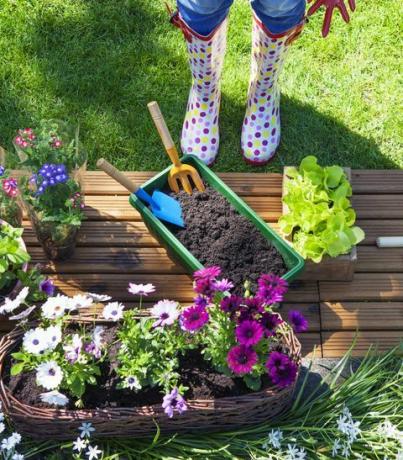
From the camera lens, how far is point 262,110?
2.64 metres

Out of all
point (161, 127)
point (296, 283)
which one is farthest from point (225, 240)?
point (161, 127)

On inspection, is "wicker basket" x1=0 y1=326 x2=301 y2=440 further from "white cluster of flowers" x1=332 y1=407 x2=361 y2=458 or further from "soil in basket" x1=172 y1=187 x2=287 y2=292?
"soil in basket" x1=172 y1=187 x2=287 y2=292

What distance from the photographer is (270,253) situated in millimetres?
2268

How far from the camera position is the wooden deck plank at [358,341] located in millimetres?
2283

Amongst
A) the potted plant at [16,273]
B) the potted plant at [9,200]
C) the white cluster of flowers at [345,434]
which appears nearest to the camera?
the white cluster of flowers at [345,434]

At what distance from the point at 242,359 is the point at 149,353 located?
0.86 ft

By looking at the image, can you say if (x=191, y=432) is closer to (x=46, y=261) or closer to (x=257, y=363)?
(x=257, y=363)

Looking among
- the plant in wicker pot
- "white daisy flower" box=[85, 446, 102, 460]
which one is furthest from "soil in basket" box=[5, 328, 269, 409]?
"white daisy flower" box=[85, 446, 102, 460]

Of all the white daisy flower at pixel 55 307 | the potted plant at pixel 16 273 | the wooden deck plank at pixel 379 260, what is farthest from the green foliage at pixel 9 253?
the wooden deck plank at pixel 379 260

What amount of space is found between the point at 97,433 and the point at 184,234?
0.67 metres

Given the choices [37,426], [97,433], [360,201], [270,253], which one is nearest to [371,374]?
[270,253]

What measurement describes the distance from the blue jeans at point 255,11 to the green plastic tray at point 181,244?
0.42 m

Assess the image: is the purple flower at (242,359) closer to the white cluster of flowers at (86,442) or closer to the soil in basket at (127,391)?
the soil in basket at (127,391)

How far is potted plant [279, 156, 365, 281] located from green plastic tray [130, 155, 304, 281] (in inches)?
2.6
